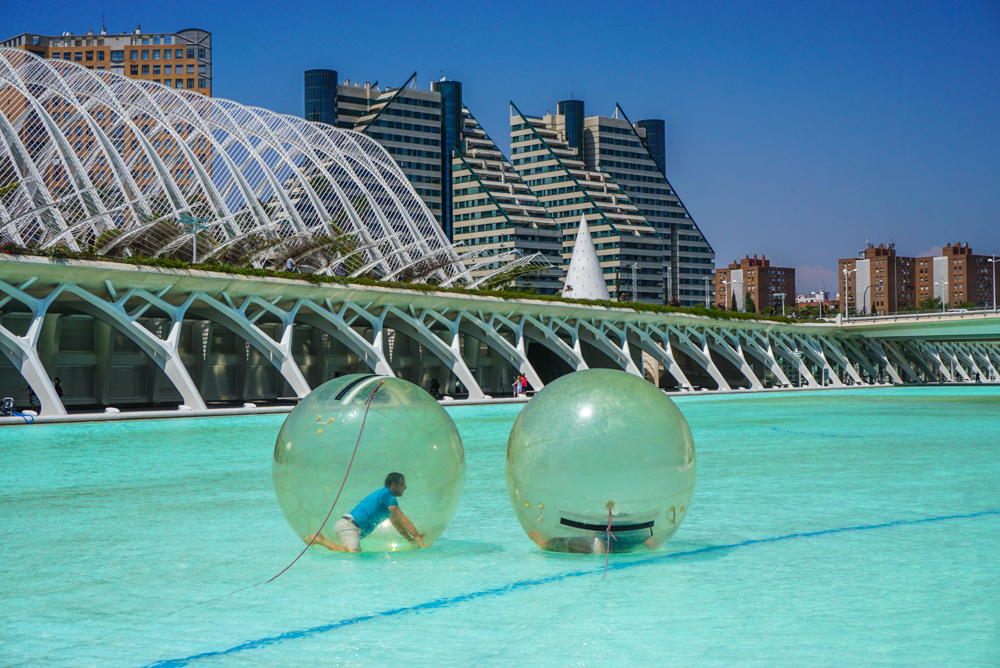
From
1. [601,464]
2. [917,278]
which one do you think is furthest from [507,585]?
[917,278]

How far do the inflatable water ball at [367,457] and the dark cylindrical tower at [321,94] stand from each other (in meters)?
152

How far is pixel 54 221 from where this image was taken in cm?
3891

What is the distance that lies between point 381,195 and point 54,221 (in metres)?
23.1

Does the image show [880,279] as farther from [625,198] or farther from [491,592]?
[491,592]

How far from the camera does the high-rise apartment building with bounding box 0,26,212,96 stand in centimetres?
12925

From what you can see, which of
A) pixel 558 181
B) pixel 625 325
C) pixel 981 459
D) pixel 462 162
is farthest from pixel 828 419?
pixel 558 181

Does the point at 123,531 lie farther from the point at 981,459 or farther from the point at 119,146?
the point at 119,146

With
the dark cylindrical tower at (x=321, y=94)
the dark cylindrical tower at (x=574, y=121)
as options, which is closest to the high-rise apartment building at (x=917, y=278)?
the dark cylindrical tower at (x=574, y=121)

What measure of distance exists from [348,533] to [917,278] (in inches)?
7781

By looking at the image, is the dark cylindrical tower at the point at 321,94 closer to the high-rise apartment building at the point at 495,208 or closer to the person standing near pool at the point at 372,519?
the high-rise apartment building at the point at 495,208

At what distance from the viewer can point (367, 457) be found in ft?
23.4

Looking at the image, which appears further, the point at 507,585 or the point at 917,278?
the point at 917,278

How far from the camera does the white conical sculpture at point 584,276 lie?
6328cm

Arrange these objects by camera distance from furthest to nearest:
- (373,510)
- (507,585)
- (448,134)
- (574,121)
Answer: (574,121) < (448,134) < (373,510) < (507,585)
